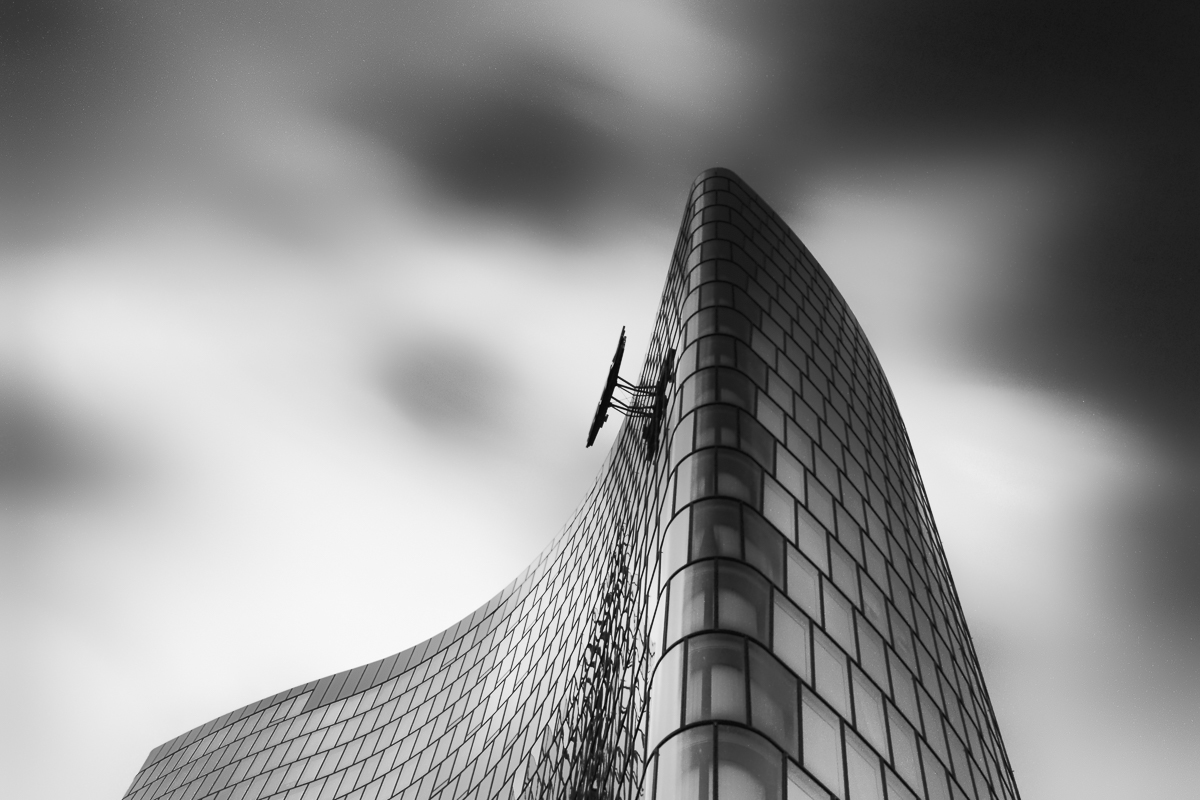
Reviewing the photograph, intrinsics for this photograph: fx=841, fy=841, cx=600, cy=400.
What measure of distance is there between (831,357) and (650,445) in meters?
11.9

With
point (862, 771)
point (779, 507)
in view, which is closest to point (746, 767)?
point (862, 771)

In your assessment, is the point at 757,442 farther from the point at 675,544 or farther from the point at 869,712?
the point at 869,712

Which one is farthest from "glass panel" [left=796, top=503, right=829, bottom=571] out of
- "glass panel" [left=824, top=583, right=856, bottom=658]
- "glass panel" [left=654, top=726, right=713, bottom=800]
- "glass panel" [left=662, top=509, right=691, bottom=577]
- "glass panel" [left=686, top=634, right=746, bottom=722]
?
"glass panel" [left=654, top=726, right=713, bottom=800]

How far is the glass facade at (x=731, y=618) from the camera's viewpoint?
764 inches

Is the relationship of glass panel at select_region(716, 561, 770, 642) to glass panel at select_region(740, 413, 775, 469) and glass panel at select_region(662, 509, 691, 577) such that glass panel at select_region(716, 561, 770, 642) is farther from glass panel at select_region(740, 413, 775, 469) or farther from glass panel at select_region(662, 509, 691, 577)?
glass panel at select_region(740, 413, 775, 469)

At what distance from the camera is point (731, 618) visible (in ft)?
65.9

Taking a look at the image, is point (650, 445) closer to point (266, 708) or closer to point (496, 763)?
point (496, 763)

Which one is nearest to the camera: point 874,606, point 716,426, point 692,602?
point 692,602

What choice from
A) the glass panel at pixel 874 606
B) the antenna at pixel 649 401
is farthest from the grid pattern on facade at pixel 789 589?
the antenna at pixel 649 401

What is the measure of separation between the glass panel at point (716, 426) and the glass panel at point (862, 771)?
28.5 ft

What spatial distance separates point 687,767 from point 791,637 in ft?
16.8

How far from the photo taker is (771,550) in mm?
22844

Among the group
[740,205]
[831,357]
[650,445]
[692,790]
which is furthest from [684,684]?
[740,205]

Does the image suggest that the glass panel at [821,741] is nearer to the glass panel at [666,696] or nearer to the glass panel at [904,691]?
the glass panel at [666,696]
